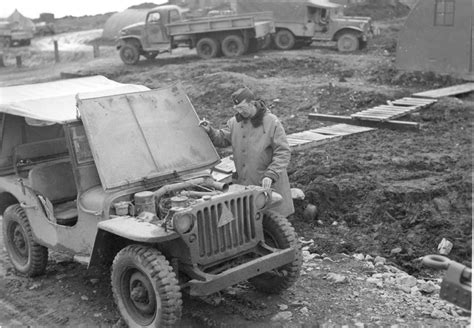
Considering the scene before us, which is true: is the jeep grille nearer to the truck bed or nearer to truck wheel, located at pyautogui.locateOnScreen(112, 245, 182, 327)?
truck wheel, located at pyautogui.locateOnScreen(112, 245, 182, 327)

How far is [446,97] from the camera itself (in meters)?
12.0

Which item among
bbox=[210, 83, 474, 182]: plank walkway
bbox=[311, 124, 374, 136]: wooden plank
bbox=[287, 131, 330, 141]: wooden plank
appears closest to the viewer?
bbox=[210, 83, 474, 182]: plank walkway

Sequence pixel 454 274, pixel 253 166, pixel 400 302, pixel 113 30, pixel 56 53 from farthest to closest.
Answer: pixel 113 30 → pixel 56 53 → pixel 253 166 → pixel 400 302 → pixel 454 274

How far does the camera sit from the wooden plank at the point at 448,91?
1238 centimetres

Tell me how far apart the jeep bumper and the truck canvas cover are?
17.5 meters

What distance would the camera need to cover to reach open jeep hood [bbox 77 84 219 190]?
537cm

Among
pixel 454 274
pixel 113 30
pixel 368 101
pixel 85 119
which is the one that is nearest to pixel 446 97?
pixel 368 101

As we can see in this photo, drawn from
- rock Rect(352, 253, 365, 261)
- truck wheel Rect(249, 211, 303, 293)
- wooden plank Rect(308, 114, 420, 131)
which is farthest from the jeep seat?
wooden plank Rect(308, 114, 420, 131)

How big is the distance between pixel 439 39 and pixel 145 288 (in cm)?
1116

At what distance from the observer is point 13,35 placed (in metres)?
30.8

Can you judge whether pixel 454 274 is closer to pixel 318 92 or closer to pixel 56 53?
pixel 318 92

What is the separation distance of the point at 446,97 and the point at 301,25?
33.8ft

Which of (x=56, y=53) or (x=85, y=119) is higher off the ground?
(x=85, y=119)

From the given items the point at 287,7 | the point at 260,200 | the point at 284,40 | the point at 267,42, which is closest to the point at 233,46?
the point at 267,42
